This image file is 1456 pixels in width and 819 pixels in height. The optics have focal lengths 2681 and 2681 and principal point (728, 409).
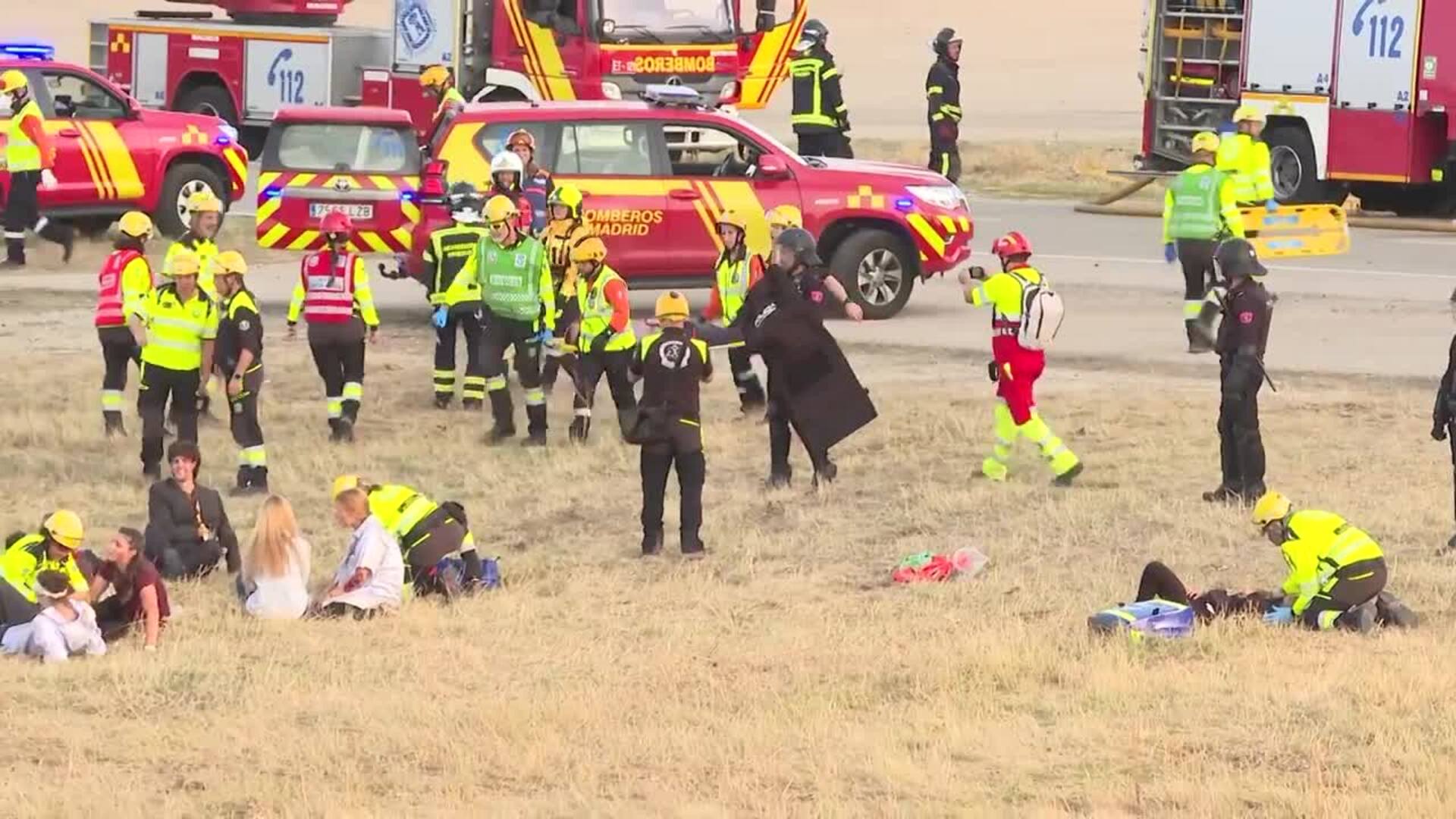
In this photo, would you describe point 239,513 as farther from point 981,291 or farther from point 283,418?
point 981,291

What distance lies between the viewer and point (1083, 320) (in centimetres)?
2089

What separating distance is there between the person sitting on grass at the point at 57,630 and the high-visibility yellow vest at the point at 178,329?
10.4 ft

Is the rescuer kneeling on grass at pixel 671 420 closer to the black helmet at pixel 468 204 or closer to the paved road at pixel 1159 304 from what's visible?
the black helmet at pixel 468 204

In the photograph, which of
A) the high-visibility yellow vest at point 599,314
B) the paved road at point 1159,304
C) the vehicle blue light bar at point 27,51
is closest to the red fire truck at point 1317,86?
the paved road at point 1159,304

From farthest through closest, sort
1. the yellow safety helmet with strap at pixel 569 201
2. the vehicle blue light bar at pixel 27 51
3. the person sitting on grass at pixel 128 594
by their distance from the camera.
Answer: the vehicle blue light bar at pixel 27 51 < the yellow safety helmet with strap at pixel 569 201 < the person sitting on grass at pixel 128 594

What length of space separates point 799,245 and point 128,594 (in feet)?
14.7

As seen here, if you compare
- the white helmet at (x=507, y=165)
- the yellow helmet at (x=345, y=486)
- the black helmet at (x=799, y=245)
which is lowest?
the yellow helmet at (x=345, y=486)

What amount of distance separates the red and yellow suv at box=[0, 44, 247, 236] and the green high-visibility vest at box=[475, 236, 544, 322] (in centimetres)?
827

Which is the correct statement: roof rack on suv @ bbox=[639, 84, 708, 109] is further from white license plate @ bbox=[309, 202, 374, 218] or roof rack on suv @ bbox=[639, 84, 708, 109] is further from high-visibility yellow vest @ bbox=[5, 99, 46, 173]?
high-visibility yellow vest @ bbox=[5, 99, 46, 173]

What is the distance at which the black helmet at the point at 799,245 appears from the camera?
14.6 meters

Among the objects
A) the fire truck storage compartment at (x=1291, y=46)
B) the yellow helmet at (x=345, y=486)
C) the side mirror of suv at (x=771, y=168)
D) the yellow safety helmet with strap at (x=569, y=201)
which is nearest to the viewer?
the yellow helmet at (x=345, y=486)

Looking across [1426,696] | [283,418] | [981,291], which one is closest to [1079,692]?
[1426,696]

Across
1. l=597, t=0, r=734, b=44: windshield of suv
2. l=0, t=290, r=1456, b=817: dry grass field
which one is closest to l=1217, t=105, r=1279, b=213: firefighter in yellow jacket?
l=0, t=290, r=1456, b=817: dry grass field

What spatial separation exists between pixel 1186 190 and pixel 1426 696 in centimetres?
863
